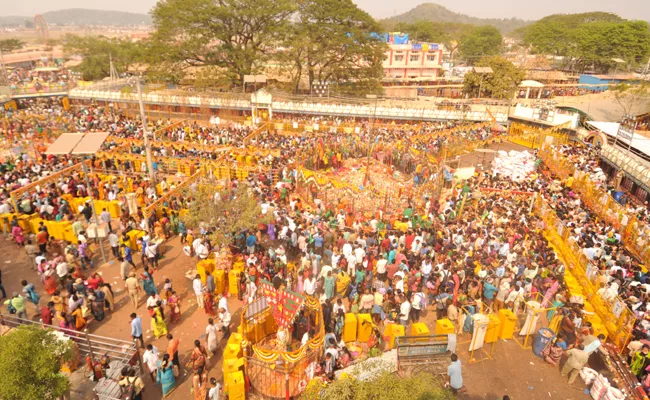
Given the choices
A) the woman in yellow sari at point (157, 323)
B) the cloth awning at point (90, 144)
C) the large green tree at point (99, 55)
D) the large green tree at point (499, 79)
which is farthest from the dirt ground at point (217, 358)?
the large green tree at point (99, 55)

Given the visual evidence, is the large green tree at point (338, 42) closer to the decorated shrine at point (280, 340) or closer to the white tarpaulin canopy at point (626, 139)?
the white tarpaulin canopy at point (626, 139)

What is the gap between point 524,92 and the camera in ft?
170

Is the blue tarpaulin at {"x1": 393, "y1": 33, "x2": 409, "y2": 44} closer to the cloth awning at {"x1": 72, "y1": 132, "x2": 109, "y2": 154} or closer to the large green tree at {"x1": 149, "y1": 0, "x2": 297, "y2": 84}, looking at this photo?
the large green tree at {"x1": 149, "y1": 0, "x2": 297, "y2": 84}

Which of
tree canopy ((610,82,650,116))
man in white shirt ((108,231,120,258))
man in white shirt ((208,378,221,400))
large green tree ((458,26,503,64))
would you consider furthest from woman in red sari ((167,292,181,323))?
large green tree ((458,26,503,64))

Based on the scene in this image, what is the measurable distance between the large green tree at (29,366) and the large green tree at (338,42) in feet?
107

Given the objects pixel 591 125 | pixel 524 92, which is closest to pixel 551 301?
pixel 591 125

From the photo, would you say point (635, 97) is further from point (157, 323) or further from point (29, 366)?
point (29, 366)

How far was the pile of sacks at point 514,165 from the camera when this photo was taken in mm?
21844

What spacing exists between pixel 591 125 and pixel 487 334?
25427mm

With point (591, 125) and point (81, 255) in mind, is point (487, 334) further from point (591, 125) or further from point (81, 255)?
point (591, 125)

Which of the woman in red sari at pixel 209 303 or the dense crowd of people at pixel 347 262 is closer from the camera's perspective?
the dense crowd of people at pixel 347 262

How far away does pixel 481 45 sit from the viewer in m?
83.9

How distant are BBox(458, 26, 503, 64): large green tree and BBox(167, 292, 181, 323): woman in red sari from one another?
8529cm

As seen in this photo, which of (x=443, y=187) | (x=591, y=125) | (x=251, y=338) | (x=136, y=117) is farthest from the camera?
(x=136, y=117)
